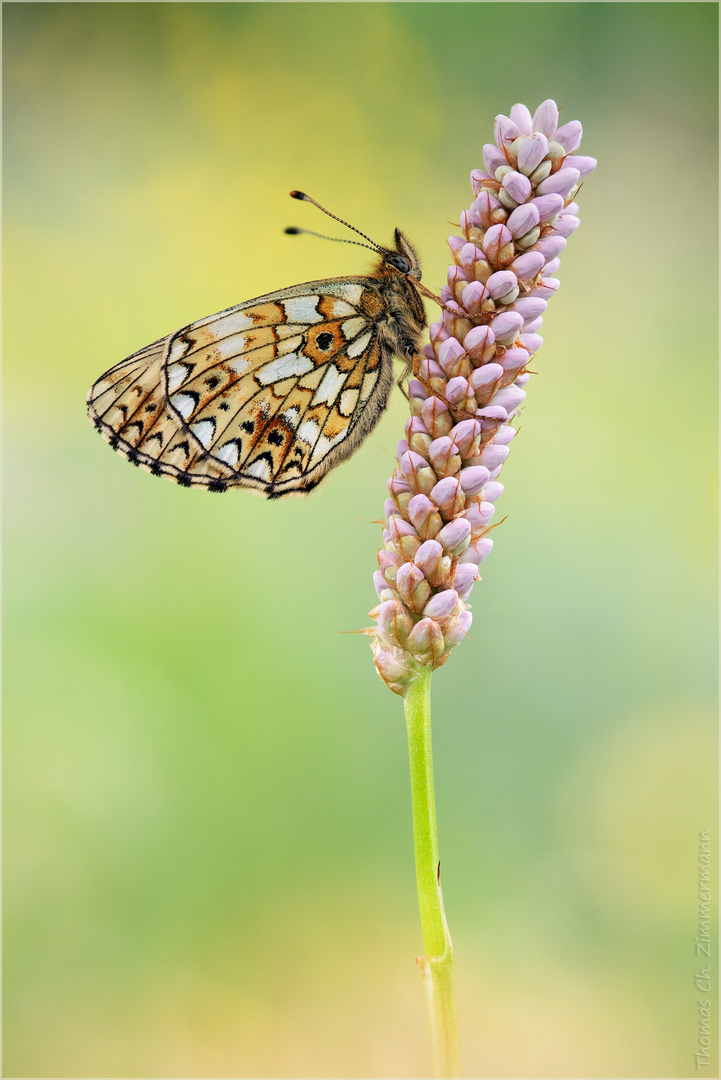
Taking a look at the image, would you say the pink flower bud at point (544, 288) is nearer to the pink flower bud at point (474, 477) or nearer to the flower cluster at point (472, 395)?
the flower cluster at point (472, 395)

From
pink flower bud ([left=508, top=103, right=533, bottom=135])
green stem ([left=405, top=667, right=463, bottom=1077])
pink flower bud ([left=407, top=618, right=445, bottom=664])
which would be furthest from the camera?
pink flower bud ([left=508, top=103, right=533, bottom=135])

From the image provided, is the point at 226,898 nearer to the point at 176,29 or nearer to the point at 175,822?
the point at 175,822

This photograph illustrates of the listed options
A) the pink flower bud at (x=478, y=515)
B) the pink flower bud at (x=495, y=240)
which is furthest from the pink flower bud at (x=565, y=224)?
the pink flower bud at (x=478, y=515)

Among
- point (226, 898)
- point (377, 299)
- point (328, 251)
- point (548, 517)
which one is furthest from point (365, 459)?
point (226, 898)

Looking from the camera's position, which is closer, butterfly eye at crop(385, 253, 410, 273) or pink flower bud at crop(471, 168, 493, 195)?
pink flower bud at crop(471, 168, 493, 195)

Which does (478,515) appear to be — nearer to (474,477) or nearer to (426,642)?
(474,477)

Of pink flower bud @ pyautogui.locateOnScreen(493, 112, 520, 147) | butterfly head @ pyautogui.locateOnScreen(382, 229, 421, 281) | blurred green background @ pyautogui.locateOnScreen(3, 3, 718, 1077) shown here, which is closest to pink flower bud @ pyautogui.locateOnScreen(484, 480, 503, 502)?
pink flower bud @ pyautogui.locateOnScreen(493, 112, 520, 147)

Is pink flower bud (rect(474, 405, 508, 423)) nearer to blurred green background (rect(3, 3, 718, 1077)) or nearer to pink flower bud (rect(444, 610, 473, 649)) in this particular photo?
pink flower bud (rect(444, 610, 473, 649))
